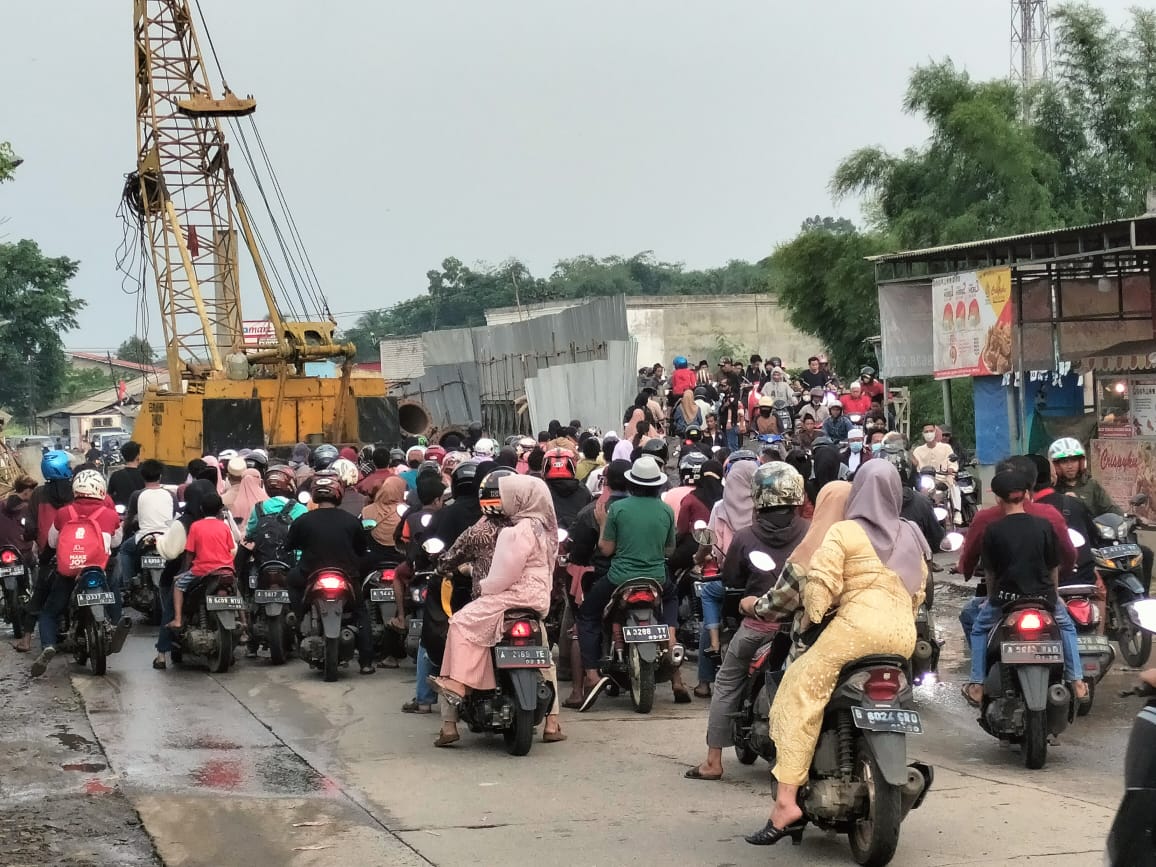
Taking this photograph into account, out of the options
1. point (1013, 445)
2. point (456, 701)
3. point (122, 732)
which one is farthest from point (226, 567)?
point (1013, 445)

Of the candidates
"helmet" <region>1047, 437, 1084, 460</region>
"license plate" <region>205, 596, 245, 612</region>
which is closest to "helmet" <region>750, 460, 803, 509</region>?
"helmet" <region>1047, 437, 1084, 460</region>

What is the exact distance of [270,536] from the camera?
1276 cm

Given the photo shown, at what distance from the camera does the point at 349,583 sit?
1169cm

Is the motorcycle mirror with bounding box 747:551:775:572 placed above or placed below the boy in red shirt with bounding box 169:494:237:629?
above

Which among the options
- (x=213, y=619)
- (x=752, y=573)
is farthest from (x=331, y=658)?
(x=752, y=573)

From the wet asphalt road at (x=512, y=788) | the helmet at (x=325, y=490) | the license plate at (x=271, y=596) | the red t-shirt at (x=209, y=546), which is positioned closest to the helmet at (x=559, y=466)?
the helmet at (x=325, y=490)

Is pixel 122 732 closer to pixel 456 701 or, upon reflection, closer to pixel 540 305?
pixel 456 701

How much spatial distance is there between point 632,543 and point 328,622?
8.78 ft

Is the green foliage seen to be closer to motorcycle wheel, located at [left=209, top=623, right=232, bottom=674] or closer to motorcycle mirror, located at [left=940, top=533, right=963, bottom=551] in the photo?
motorcycle wheel, located at [left=209, top=623, right=232, bottom=674]

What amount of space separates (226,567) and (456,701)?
384 centimetres

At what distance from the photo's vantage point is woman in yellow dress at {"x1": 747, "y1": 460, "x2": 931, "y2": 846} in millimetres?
6402

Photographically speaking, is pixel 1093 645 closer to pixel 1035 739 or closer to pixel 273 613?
pixel 1035 739

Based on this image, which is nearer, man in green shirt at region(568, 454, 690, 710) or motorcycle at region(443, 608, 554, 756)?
motorcycle at region(443, 608, 554, 756)

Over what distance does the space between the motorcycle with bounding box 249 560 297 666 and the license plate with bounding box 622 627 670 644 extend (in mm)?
3225
